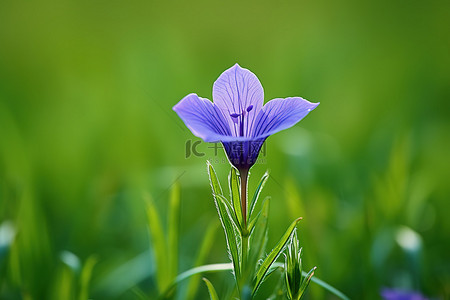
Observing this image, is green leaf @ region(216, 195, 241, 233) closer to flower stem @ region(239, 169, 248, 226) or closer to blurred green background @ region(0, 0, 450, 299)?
flower stem @ region(239, 169, 248, 226)

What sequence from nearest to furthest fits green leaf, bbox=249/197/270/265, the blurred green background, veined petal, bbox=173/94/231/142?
veined petal, bbox=173/94/231/142 < green leaf, bbox=249/197/270/265 < the blurred green background

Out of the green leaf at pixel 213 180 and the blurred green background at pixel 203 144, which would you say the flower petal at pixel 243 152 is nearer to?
the green leaf at pixel 213 180

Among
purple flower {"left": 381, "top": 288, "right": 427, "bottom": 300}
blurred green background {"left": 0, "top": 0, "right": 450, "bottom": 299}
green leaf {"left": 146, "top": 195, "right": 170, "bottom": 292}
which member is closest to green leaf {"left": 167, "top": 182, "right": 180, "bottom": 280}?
green leaf {"left": 146, "top": 195, "right": 170, "bottom": 292}

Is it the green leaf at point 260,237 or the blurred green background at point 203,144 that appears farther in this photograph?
the blurred green background at point 203,144

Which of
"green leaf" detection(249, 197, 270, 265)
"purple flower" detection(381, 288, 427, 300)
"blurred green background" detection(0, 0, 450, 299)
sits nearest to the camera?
"green leaf" detection(249, 197, 270, 265)

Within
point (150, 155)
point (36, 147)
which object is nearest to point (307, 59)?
point (150, 155)

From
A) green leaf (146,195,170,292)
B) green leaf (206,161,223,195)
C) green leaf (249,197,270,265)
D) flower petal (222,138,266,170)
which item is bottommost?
green leaf (146,195,170,292)

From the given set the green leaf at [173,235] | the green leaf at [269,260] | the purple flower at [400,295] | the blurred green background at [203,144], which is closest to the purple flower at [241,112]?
the green leaf at [269,260]

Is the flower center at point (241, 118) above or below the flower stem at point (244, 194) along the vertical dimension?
above
